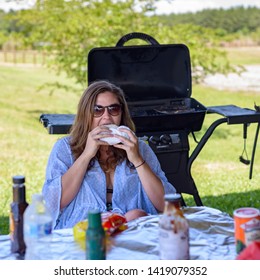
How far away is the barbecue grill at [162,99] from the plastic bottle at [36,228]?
6.84ft

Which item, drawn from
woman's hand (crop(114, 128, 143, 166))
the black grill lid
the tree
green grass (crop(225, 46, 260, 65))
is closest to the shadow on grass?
the black grill lid

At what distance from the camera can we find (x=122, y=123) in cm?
333

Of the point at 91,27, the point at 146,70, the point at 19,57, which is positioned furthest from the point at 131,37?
the point at 19,57

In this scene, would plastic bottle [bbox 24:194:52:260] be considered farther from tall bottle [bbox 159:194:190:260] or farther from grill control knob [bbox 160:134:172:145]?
grill control knob [bbox 160:134:172:145]

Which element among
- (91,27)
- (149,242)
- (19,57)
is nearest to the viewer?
(149,242)

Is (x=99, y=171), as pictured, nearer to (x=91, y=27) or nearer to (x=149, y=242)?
(x=149, y=242)

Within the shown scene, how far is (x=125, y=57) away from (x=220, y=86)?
1088 cm

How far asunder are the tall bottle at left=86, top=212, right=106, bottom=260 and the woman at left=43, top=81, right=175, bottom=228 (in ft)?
3.05

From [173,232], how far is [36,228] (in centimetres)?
45

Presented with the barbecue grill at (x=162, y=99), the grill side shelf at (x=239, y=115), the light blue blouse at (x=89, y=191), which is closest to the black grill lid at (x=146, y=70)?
the barbecue grill at (x=162, y=99)

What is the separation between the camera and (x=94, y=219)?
82.0 inches

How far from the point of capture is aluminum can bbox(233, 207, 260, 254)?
2.14m

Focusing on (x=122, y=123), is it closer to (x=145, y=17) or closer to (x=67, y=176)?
(x=67, y=176)

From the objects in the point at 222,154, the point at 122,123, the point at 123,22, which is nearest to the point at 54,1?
the point at 123,22
